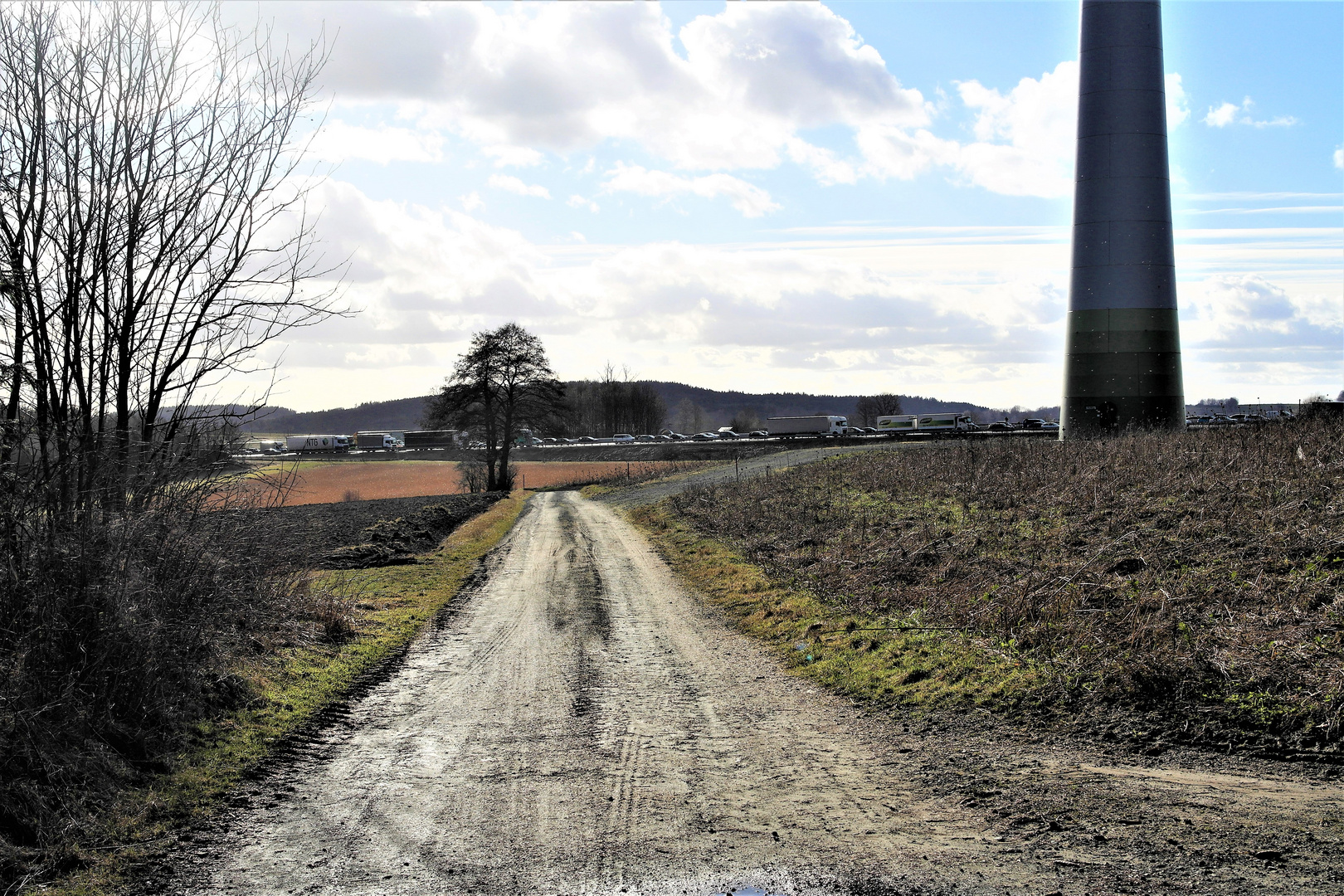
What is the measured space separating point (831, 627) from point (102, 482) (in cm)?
875

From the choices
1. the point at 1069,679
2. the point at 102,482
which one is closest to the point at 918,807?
the point at 1069,679

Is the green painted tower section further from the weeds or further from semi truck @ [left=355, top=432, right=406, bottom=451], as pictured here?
semi truck @ [left=355, top=432, right=406, bottom=451]

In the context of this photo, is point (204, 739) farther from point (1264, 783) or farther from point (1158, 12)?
point (1158, 12)


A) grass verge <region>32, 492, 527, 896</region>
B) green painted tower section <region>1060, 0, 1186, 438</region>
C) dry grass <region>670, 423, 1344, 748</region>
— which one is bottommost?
grass verge <region>32, 492, 527, 896</region>

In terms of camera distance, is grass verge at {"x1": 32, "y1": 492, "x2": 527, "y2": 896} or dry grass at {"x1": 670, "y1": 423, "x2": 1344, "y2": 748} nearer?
grass verge at {"x1": 32, "y1": 492, "x2": 527, "y2": 896}

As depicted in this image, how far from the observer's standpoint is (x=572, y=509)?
128ft

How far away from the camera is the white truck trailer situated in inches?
4072

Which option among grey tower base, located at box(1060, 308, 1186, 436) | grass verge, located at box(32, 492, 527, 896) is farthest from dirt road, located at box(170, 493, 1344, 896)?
grey tower base, located at box(1060, 308, 1186, 436)

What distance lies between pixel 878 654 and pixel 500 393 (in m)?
46.7

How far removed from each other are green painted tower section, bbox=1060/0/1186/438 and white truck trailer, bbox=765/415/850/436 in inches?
2824

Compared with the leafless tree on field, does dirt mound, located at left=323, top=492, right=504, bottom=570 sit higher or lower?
lower

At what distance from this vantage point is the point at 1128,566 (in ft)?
38.2

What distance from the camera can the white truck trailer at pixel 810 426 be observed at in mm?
103438

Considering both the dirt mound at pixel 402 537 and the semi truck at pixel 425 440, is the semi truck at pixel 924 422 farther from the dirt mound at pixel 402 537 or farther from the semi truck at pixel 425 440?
the dirt mound at pixel 402 537
